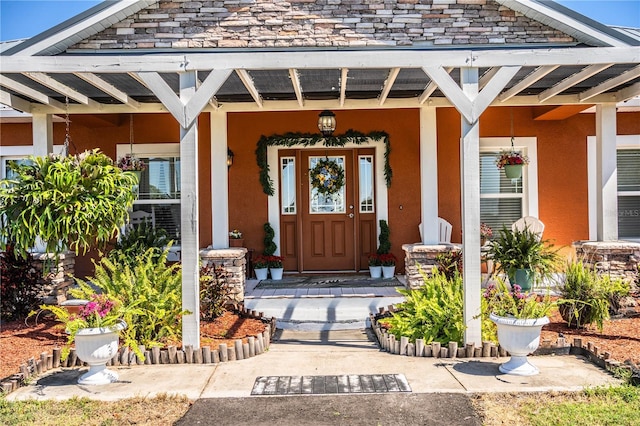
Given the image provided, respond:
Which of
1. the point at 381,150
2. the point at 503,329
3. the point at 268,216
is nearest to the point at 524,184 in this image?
the point at 381,150

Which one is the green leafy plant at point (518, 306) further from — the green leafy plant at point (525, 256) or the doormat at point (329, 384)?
the green leafy plant at point (525, 256)

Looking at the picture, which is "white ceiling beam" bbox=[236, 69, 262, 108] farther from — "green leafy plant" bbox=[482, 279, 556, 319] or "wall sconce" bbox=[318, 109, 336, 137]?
"green leafy plant" bbox=[482, 279, 556, 319]

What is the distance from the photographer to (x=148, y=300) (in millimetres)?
5094

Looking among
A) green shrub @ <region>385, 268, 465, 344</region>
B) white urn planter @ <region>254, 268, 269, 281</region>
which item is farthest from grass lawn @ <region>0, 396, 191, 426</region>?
white urn planter @ <region>254, 268, 269, 281</region>

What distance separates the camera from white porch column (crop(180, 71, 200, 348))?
480 cm

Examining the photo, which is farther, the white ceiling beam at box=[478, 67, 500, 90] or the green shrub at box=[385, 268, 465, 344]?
the white ceiling beam at box=[478, 67, 500, 90]

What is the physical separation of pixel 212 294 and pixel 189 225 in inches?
51.6

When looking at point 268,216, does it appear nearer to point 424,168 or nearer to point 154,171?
point 154,171

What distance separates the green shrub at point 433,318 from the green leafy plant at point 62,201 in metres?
2.81

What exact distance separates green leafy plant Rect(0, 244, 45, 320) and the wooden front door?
3799 mm

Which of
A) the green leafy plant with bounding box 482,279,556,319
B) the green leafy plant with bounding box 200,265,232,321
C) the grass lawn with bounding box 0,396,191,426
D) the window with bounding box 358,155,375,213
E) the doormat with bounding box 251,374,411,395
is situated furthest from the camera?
the window with bounding box 358,155,375,213

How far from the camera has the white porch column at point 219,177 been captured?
680 centimetres

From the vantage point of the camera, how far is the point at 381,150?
8.38 metres

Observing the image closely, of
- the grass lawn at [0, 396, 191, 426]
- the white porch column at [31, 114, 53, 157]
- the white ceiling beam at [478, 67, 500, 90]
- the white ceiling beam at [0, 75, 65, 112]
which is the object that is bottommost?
the grass lawn at [0, 396, 191, 426]
